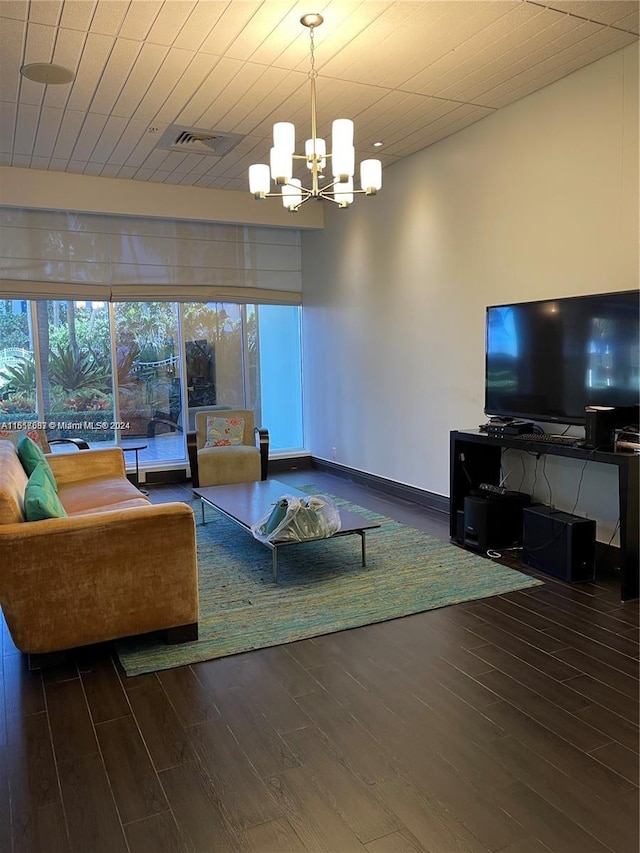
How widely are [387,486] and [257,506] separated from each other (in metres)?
2.02

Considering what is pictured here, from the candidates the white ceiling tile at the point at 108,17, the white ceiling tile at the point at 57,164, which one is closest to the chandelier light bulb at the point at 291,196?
the white ceiling tile at the point at 108,17

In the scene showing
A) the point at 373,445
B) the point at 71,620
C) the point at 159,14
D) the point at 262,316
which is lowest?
the point at 71,620

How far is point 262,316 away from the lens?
7.41m

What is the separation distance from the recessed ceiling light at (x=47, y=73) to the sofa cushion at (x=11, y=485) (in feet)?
7.23

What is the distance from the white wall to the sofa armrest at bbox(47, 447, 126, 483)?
2519mm

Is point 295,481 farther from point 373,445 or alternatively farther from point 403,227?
point 403,227

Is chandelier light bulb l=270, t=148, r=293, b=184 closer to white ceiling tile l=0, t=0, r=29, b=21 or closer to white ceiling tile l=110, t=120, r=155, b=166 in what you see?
white ceiling tile l=0, t=0, r=29, b=21

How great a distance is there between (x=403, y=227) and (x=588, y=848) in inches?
192

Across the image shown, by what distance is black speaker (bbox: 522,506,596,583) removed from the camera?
365cm

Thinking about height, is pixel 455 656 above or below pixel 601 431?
below

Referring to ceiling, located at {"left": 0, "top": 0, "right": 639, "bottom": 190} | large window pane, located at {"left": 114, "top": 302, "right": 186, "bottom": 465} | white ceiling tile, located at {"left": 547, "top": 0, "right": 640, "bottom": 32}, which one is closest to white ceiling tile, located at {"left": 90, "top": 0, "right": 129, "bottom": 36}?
ceiling, located at {"left": 0, "top": 0, "right": 639, "bottom": 190}

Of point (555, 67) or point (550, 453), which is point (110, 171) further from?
point (550, 453)

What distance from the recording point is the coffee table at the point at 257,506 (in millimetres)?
3811

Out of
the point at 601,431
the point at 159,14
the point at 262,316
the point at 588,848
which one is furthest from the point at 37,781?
the point at 262,316
